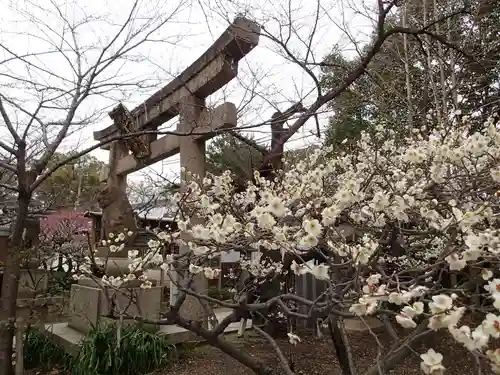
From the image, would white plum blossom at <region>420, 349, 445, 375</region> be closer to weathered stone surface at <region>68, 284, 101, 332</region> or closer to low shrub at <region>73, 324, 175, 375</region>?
low shrub at <region>73, 324, 175, 375</region>

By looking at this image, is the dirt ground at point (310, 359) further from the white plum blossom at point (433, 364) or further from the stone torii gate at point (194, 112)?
the white plum blossom at point (433, 364)

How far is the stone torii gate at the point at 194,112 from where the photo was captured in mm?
4797

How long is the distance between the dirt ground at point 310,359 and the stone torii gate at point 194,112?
1.90 ft

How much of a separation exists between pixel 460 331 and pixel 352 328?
5.60 meters

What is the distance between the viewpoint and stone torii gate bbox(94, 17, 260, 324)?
4.80 m

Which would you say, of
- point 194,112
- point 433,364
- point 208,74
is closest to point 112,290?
point 194,112

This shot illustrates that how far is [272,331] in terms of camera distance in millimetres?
5680

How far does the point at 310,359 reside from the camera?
4.90 metres

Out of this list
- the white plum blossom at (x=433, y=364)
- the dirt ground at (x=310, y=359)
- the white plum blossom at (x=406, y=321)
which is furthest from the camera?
the dirt ground at (x=310, y=359)

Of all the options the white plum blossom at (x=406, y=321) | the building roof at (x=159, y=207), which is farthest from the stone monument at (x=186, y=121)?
the white plum blossom at (x=406, y=321)

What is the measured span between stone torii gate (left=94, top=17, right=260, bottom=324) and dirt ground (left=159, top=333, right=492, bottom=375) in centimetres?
58

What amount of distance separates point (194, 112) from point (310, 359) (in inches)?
147

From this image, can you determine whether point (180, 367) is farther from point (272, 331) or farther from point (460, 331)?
point (460, 331)

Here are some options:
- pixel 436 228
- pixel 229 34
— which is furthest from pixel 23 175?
pixel 436 228
